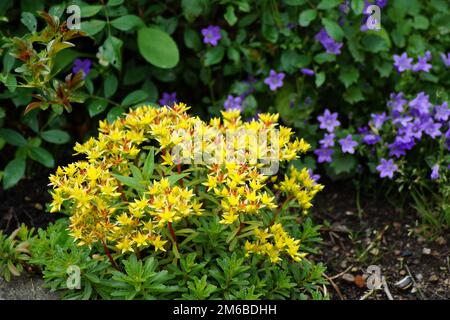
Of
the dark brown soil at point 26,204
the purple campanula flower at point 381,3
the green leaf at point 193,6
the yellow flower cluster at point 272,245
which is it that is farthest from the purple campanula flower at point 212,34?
the yellow flower cluster at point 272,245

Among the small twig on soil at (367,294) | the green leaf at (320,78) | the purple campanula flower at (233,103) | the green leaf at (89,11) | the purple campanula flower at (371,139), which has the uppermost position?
the green leaf at (89,11)

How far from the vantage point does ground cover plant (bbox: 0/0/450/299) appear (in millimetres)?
2072

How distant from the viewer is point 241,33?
10.2 feet

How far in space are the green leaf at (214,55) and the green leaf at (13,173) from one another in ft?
3.02

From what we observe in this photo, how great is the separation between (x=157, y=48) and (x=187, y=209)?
3.77 ft

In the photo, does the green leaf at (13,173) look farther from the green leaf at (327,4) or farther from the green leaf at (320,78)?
the green leaf at (327,4)

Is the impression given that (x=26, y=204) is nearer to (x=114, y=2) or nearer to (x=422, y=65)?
(x=114, y=2)

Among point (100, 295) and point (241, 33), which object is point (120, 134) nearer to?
point (100, 295)

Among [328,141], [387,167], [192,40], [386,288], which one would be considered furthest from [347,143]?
[192,40]

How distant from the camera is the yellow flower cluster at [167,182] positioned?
1983mm

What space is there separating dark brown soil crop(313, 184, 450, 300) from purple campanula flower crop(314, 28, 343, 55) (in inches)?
26.1

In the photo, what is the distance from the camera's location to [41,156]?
9.34 feet

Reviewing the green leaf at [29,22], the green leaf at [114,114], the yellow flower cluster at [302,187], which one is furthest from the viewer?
the green leaf at [114,114]
